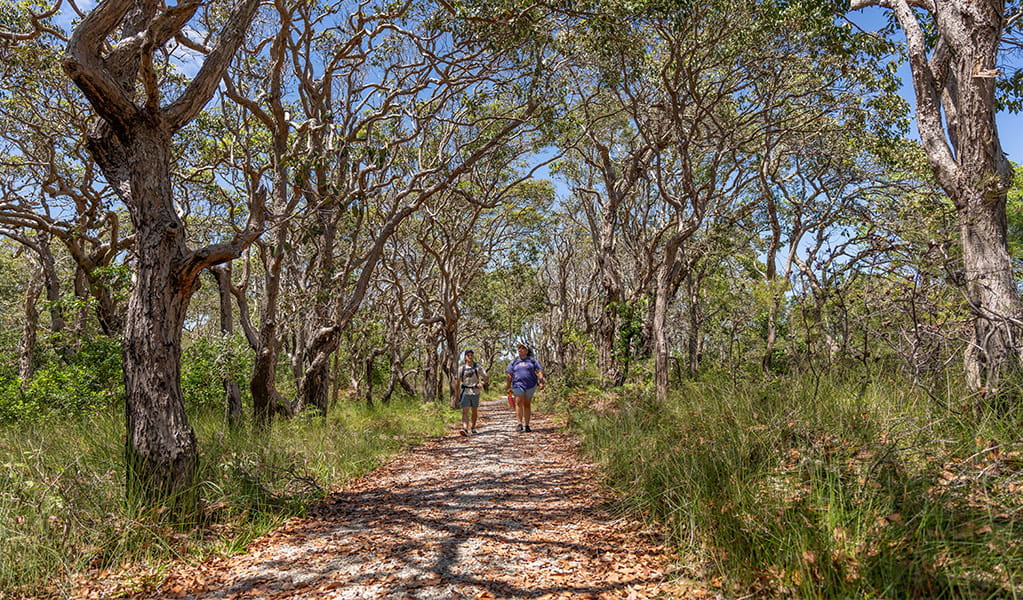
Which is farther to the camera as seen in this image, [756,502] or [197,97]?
[197,97]

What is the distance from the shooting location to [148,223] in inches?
182

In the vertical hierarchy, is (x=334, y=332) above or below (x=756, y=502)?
A: above

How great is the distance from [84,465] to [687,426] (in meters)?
5.57

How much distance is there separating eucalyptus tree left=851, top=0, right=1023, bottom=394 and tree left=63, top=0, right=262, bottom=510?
258 inches

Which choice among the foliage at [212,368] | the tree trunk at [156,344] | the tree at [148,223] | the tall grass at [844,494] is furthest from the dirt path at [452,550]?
the foliage at [212,368]

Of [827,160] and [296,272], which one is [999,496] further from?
[827,160]

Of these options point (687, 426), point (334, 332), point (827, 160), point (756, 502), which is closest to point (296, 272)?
point (334, 332)

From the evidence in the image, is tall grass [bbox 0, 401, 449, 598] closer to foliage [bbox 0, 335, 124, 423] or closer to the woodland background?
the woodland background

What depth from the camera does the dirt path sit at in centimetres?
341

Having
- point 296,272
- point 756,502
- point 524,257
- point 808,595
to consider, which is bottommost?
point 808,595

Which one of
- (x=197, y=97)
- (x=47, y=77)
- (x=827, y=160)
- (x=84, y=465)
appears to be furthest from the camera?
(x=827, y=160)

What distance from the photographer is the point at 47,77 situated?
10.1 meters

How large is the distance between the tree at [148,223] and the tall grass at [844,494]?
4.10m

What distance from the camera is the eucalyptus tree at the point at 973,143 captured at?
4.22 m
